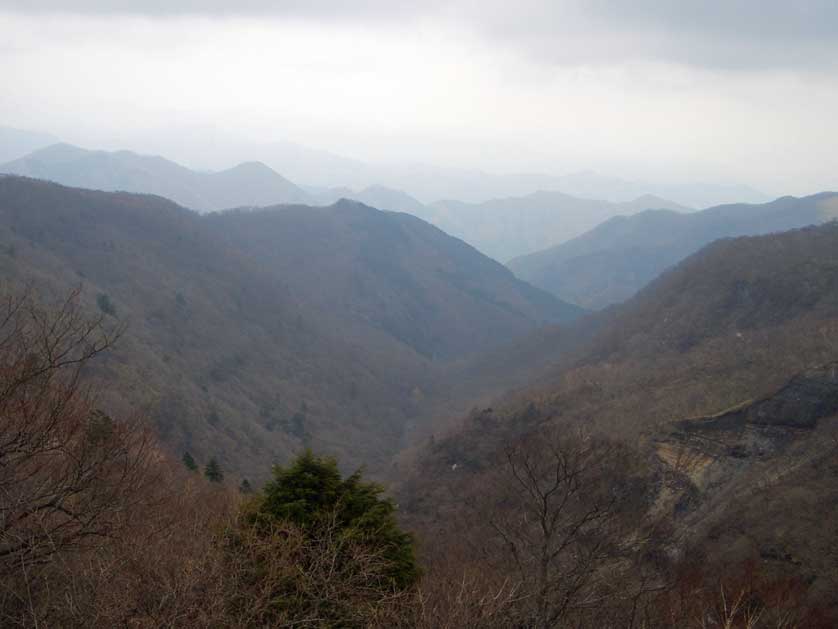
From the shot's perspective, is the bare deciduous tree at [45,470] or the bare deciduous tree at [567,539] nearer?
the bare deciduous tree at [45,470]

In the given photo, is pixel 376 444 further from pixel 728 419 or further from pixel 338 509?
pixel 338 509

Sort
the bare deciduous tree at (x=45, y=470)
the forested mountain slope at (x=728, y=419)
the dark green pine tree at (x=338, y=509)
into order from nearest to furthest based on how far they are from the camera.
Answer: the bare deciduous tree at (x=45, y=470)
the dark green pine tree at (x=338, y=509)
the forested mountain slope at (x=728, y=419)

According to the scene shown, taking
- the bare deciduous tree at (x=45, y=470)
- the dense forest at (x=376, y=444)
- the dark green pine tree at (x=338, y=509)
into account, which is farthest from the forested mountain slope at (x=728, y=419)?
the bare deciduous tree at (x=45, y=470)

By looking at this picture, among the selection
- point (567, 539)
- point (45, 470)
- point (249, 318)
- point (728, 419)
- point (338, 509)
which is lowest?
point (249, 318)

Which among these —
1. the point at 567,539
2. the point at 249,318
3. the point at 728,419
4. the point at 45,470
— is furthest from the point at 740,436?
the point at 249,318

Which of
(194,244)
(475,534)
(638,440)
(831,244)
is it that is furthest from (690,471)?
(194,244)

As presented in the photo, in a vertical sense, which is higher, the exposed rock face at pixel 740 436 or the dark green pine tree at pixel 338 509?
the dark green pine tree at pixel 338 509

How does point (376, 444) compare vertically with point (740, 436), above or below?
below

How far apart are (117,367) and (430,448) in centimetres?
3017

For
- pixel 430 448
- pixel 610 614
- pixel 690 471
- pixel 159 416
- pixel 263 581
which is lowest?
pixel 430 448

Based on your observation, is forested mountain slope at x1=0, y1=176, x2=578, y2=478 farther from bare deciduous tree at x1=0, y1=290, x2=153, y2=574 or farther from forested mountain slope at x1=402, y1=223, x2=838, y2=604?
bare deciduous tree at x1=0, y1=290, x2=153, y2=574

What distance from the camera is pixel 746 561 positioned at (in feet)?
74.4

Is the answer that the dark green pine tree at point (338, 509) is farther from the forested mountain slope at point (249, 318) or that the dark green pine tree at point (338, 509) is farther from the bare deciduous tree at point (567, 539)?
the forested mountain slope at point (249, 318)

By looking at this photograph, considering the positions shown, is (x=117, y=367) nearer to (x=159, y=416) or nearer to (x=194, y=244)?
(x=159, y=416)
